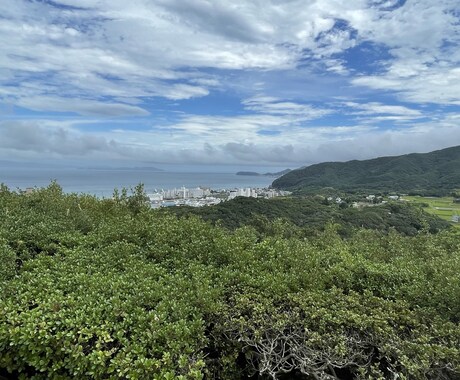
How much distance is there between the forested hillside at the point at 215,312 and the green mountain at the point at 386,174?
Answer: 88.5 metres

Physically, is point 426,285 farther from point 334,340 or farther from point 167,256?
point 167,256

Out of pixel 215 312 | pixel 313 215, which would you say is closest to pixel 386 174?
pixel 313 215

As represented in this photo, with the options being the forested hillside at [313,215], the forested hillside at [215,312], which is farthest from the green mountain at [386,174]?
the forested hillside at [215,312]

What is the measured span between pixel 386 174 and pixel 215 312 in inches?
4622

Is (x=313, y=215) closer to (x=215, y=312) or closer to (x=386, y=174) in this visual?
(x=215, y=312)

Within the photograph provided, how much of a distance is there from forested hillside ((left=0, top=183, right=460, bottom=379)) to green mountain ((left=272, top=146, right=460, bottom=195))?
88.5m

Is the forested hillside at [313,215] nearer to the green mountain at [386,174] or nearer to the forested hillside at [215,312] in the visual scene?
the forested hillside at [215,312]

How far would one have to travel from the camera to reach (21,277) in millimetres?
4828

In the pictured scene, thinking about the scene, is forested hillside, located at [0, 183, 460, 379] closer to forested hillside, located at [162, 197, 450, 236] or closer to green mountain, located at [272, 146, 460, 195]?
forested hillside, located at [162, 197, 450, 236]

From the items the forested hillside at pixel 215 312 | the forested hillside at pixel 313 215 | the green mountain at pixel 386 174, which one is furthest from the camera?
the green mountain at pixel 386 174

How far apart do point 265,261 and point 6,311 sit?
3824 millimetres

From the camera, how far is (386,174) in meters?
110

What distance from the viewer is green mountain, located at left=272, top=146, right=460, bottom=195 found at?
92812 mm

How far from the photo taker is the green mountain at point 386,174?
92.8 meters
